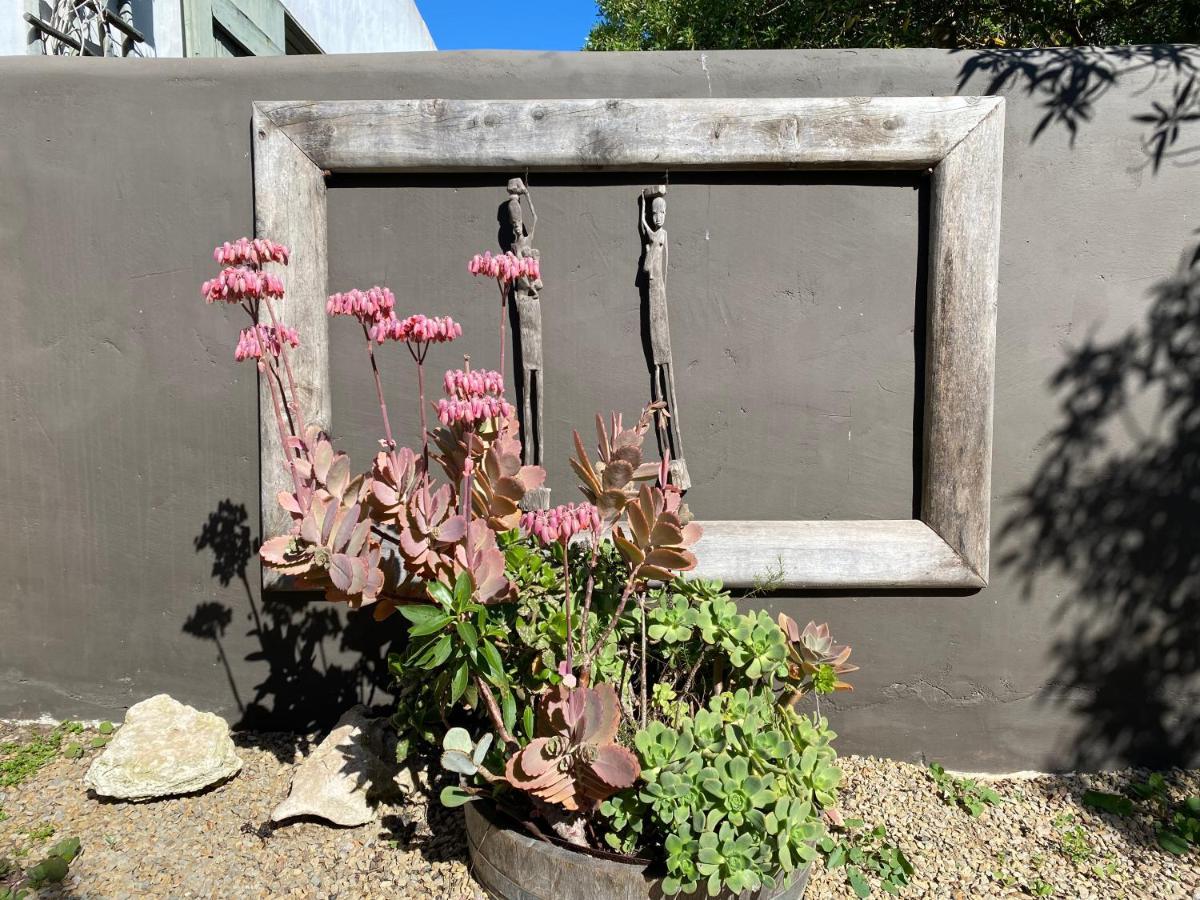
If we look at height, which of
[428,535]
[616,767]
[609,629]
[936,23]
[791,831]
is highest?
[936,23]

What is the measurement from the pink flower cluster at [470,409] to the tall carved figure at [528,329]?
672 millimetres

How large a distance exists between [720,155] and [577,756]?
72.0 inches

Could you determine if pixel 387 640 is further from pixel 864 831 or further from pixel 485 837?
pixel 864 831

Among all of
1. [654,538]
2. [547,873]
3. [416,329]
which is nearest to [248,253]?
[416,329]

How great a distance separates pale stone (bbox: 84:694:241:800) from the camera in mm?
2316

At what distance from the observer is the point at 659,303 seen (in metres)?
2.55

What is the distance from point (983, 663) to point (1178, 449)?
0.95 m

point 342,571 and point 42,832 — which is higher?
point 342,571

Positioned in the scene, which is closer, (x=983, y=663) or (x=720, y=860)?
(x=720, y=860)

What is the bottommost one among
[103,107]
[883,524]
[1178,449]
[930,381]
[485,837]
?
[485,837]

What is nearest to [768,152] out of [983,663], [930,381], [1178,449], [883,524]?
[930,381]

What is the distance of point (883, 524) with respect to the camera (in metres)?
2.62

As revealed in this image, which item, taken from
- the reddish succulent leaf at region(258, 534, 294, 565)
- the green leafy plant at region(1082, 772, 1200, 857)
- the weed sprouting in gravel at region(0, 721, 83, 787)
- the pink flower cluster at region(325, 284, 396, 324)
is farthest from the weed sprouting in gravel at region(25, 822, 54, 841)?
the green leafy plant at region(1082, 772, 1200, 857)

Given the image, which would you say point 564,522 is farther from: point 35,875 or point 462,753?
point 35,875
